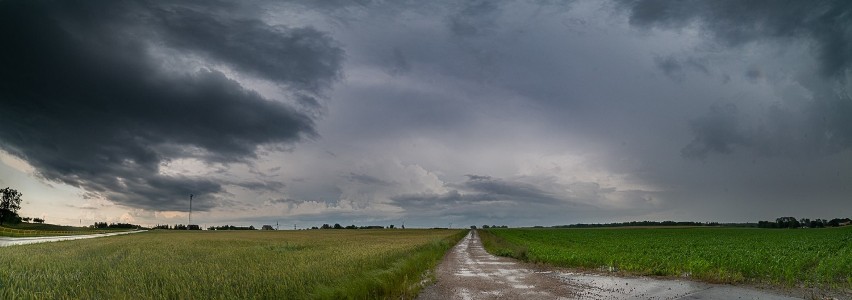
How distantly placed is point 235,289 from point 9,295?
6.12 m

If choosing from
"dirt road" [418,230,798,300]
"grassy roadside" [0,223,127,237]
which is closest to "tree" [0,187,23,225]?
"grassy roadside" [0,223,127,237]

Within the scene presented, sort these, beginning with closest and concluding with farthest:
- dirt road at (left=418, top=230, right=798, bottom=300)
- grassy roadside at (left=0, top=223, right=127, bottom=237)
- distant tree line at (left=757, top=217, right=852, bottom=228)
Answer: dirt road at (left=418, top=230, right=798, bottom=300)
grassy roadside at (left=0, top=223, right=127, bottom=237)
distant tree line at (left=757, top=217, right=852, bottom=228)

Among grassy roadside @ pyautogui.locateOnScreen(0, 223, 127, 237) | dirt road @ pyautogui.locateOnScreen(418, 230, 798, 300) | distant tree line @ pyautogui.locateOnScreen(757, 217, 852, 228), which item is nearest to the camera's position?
dirt road @ pyautogui.locateOnScreen(418, 230, 798, 300)

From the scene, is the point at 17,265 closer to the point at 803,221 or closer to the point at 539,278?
the point at 539,278

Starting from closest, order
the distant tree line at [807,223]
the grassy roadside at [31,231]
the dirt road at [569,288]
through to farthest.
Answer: the dirt road at [569,288], the grassy roadside at [31,231], the distant tree line at [807,223]

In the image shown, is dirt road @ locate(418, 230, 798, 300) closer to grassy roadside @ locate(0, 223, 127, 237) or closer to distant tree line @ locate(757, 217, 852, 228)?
grassy roadside @ locate(0, 223, 127, 237)

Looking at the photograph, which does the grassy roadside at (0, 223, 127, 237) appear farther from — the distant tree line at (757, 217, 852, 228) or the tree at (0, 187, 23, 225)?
the distant tree line at (757, 217, 852, 228)

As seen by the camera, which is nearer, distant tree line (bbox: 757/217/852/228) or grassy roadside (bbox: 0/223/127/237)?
grassy roadside (bbox: 0/223/127/237)

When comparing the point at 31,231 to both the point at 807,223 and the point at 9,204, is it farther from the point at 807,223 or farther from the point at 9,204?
the point at 807,223

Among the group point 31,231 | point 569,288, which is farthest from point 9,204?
point 569,288

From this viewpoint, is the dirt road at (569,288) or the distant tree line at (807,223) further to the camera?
the distant tree line at (807,223)

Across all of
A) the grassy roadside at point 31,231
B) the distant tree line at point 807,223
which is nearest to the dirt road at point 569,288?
the grassy roadside at point 31,231

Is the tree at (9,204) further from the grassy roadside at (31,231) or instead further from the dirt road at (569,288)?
the dirt road at (569,288)

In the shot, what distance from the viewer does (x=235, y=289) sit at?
1377cm
